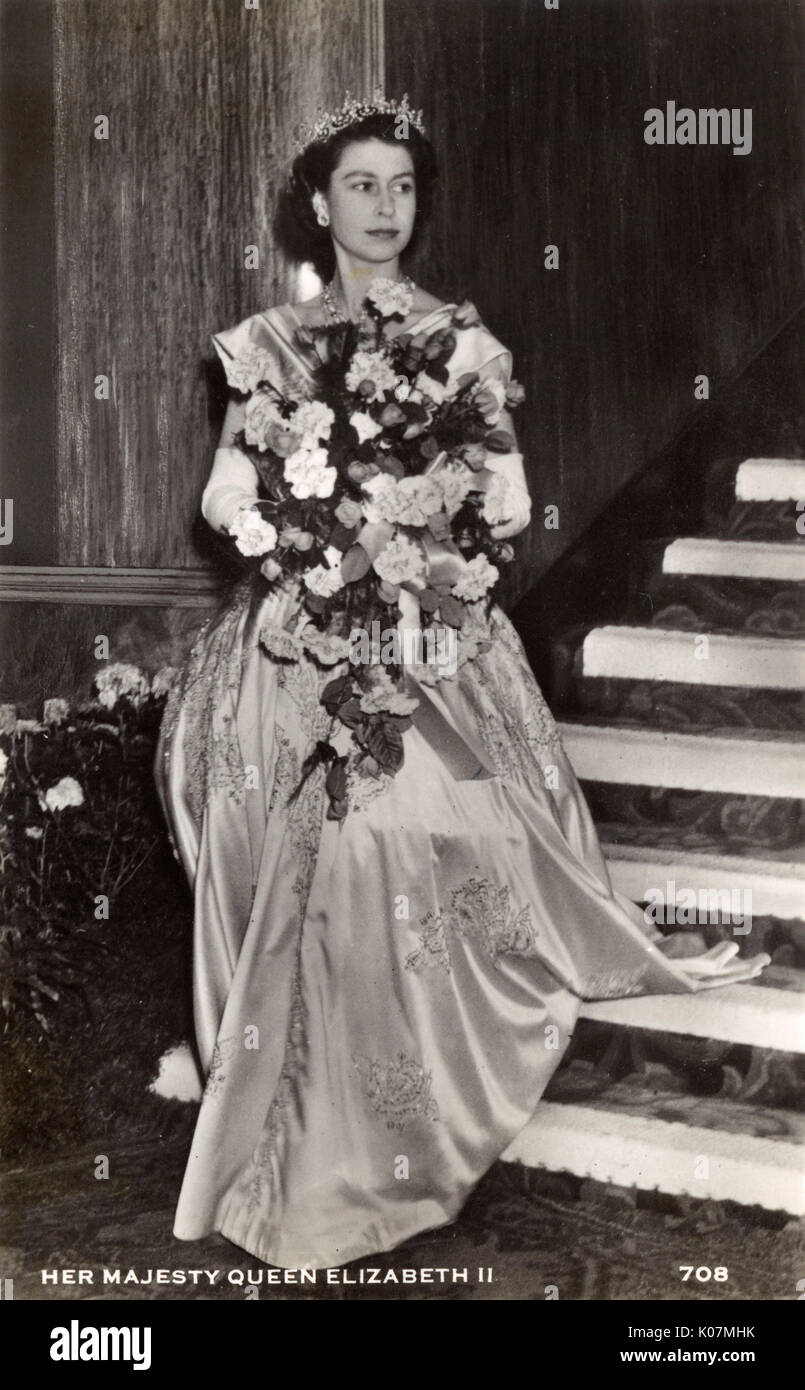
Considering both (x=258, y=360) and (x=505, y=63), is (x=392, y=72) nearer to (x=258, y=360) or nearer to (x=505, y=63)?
(x=505, y=63)

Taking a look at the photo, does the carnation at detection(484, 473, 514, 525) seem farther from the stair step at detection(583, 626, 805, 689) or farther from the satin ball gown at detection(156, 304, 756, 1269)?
the stair step at detection(583, 626, 805, 689)

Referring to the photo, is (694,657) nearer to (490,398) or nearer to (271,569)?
(490,398)

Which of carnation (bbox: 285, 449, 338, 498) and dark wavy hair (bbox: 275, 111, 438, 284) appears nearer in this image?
carnation (bbox: 285, 449, 338, 498)

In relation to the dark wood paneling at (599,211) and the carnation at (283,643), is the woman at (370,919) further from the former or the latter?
the dark wood paneling at (599,211)

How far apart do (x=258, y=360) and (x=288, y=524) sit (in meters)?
0.44

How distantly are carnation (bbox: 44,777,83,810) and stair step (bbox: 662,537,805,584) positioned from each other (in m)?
1.51

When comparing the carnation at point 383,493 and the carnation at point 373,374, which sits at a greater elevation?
the carnation at point 373,374

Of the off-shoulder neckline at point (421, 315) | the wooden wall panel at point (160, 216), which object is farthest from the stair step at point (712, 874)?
the wooden wall panel at point (160, 216)

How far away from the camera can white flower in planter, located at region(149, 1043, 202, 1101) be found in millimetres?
3191

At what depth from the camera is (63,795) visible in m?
3.31

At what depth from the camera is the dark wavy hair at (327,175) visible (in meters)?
3.06

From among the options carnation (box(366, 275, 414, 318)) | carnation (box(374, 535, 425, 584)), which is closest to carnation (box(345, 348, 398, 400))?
carnation (box(366, 275, 414, 318))

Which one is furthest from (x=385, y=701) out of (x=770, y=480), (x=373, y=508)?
(x=770, y=480)
